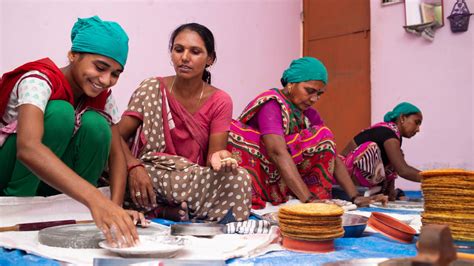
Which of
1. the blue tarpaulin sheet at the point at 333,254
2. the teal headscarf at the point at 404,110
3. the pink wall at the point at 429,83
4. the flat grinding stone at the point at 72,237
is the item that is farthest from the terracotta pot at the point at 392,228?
the pink wall at the point at 429,83

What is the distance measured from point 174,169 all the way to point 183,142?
0.68 ft

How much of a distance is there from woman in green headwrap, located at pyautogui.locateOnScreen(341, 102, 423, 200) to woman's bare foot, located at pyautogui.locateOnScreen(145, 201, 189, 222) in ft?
6.16

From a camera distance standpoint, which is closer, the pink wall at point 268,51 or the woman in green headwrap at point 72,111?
the woman in green headwrap at point 72,111

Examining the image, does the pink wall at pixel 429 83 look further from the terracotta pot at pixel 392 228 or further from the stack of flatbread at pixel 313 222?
the stack of flatbread at pixel 313 222

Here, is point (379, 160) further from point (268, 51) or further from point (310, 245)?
point (310, 245)

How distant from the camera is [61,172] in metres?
1.68

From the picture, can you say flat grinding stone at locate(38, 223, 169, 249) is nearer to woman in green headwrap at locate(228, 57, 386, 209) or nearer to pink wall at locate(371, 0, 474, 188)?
woman in green headwrap at locate(228, 57, 386, 209)

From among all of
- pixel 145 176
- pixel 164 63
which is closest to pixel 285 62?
pixel 164 63

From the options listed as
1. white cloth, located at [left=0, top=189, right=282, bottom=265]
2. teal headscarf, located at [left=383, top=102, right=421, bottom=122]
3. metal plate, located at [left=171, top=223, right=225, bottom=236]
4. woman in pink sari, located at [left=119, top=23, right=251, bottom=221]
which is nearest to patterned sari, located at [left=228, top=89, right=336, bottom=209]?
woman in pink sari, located at [left=119, top=23, right=251, bottom=221]

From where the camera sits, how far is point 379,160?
409cm

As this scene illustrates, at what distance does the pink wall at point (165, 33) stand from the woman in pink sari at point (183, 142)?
58.3 inches

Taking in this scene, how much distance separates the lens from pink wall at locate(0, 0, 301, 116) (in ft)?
12.4

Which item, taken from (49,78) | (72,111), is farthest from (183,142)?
(49,78)

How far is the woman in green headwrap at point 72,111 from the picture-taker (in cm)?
202
